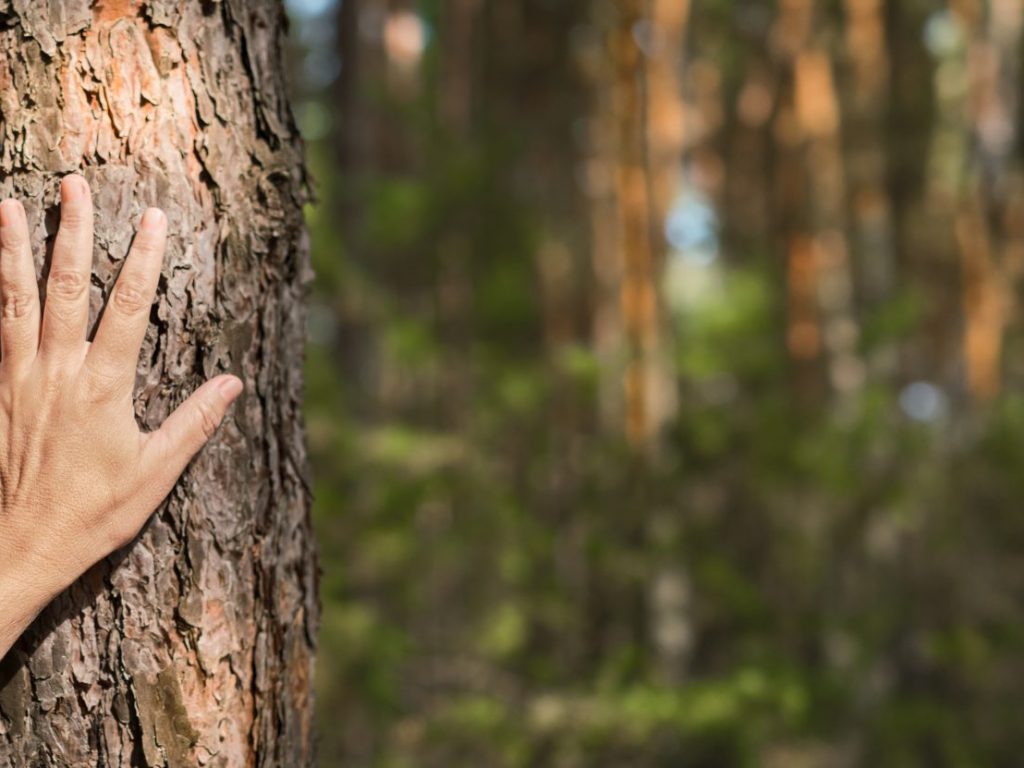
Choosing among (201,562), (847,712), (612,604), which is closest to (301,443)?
(201,562)

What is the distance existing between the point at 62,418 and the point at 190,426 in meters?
0.17

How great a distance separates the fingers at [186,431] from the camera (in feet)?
5.37

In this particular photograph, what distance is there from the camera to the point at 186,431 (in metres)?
1.65

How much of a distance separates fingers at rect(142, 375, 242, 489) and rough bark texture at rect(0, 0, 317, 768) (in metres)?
0.05

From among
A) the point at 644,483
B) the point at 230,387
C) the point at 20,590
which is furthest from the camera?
the point at 644,483

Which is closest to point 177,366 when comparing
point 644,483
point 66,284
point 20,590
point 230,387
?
point 230,387

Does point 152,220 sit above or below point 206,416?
above

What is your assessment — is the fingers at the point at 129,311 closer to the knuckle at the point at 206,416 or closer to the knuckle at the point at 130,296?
the knuckle at the point at 130,296

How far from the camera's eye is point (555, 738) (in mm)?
6922

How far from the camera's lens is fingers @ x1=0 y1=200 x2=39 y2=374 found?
159cm

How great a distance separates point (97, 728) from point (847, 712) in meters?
6.87

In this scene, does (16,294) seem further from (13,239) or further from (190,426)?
(190,426)

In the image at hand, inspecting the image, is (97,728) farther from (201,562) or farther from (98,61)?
(98,61)

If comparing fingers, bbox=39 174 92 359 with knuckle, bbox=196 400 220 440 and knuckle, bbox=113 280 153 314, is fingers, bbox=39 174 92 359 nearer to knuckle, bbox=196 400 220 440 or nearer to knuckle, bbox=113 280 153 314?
knuckle, bbox=113 280 153 314
